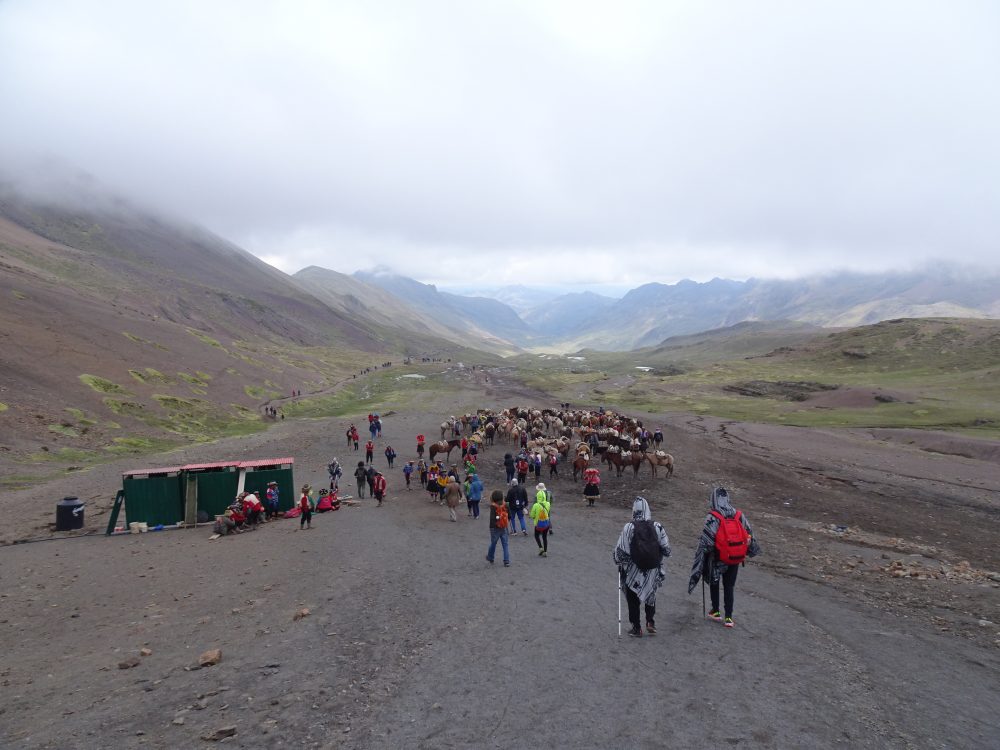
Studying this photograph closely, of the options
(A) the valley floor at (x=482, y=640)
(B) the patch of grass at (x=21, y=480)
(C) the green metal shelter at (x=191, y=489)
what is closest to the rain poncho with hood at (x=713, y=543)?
(A) the valley floor at (x=482, y=640)

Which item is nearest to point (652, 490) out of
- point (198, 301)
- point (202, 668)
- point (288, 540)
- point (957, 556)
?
point (957, 556)

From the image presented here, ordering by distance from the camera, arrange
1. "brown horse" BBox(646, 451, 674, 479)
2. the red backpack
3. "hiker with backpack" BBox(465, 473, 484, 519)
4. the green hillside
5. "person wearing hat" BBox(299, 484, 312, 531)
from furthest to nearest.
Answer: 1. the green hillside
2. "brown horse" BBox(646, 451, 674, 479)
3. "hiker with backpack" BBox(465, 473, 484, 519)
4. "person wearing hat" BBox(299, 484, 312, 531)
5. the red backpack

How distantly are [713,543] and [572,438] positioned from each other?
3348cm

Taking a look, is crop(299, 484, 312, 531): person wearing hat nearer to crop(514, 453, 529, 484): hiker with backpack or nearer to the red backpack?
crop(514, 453, 529, 484): hiker with backpack

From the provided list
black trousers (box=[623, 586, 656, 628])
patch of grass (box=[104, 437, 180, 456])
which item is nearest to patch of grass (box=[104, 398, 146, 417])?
patch of grass (box=[104, 437, 180, 456])

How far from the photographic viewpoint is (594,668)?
915 centimetres

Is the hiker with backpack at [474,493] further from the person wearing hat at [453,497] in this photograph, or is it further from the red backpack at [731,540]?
the red backpack at [731,540]

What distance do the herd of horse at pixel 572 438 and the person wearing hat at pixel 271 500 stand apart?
36.6ft

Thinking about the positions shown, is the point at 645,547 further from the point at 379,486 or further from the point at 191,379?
the point at 191,379

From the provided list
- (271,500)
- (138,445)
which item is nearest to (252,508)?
(271,500)

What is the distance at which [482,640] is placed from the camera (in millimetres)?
10414

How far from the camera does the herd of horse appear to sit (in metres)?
30.6

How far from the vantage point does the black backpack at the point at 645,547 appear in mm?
9344

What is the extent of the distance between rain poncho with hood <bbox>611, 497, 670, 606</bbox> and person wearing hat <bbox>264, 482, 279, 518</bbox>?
1687cm
